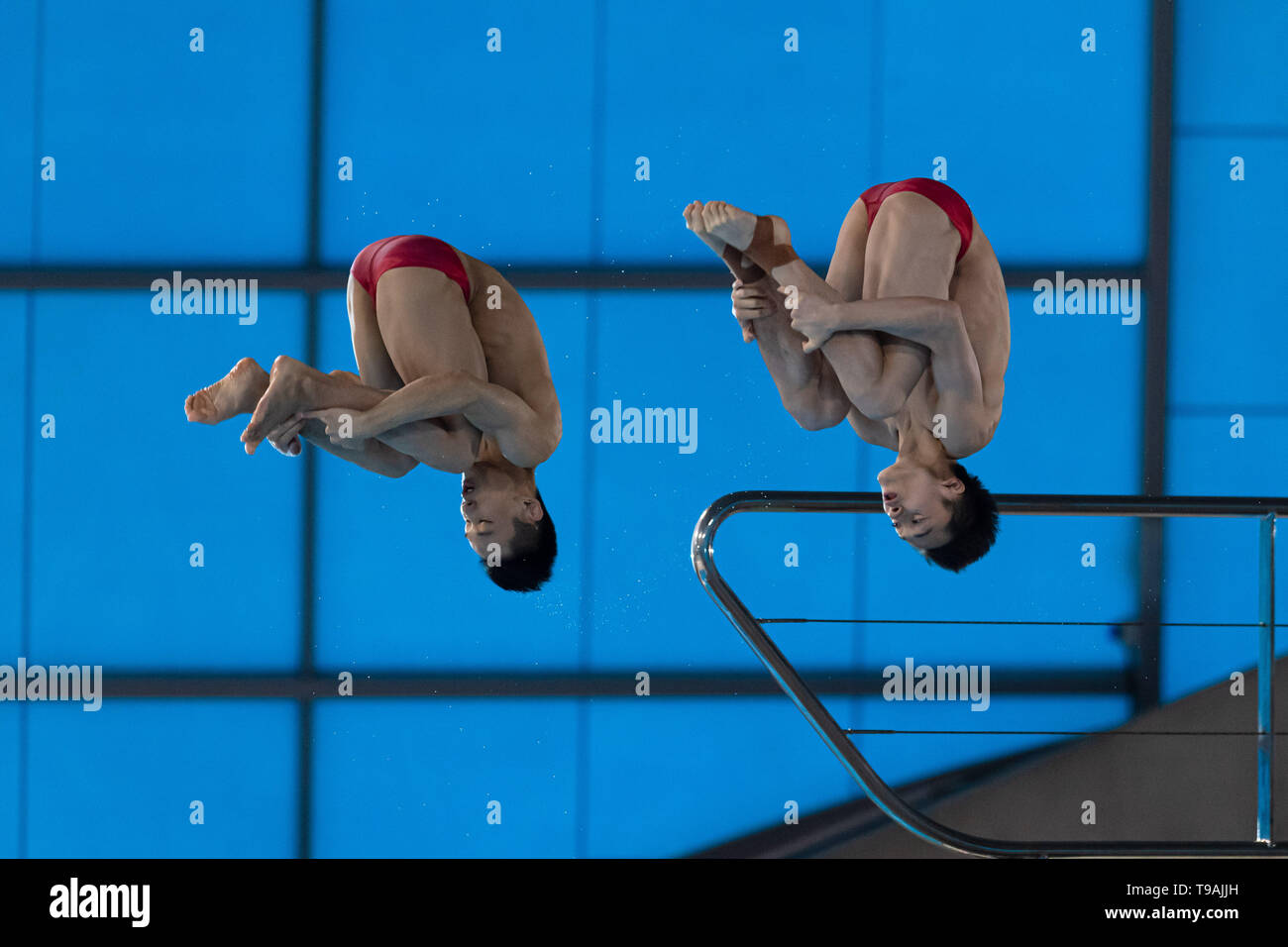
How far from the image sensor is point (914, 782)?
12.9 ft

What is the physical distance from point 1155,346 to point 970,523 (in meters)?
1.64

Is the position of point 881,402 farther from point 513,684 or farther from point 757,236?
point 513,684

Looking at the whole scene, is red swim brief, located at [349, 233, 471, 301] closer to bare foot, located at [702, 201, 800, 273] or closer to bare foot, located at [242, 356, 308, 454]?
bare foot, located at [242, 356, 308, 454]

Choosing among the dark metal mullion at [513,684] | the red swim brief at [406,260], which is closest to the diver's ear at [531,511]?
the red swim brief at [406,260]

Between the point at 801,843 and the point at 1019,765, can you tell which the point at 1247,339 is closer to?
the point at 1019,765

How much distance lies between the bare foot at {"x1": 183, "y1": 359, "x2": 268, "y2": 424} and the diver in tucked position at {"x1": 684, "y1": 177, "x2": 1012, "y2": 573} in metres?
0.94

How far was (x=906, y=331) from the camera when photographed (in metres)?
2.54

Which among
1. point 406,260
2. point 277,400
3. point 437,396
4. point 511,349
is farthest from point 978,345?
point 277,400

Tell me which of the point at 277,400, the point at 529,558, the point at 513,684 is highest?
the point at 277,400

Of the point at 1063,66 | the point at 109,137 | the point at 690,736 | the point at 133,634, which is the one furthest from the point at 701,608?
the point at 109,137

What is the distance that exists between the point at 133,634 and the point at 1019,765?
278 cm

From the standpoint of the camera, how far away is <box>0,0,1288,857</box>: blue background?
3873mm

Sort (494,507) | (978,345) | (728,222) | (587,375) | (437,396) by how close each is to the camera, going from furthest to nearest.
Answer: (587,375), (494,507), (978,345), (437,396), (728,222)

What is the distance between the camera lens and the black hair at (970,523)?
2637 mm
